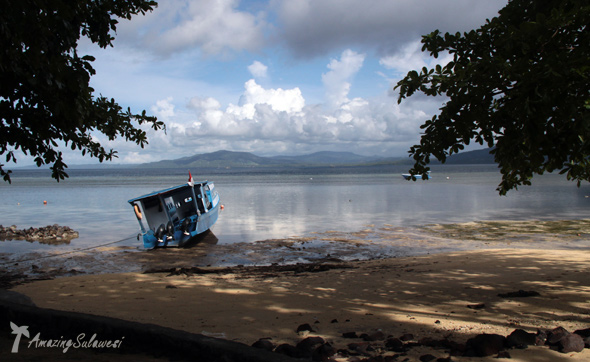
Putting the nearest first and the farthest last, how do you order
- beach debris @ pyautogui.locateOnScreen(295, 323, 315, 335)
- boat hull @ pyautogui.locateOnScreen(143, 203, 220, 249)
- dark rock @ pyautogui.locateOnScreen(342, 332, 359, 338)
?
dark rock @ pyautogui.locateOnScreen(342, 332, 359, 338) → beach debris @ pyautogui.locateOnScreen(295, 323, 315, 335) → boat hull @ pyautogui.locateOnScreen(143, 203, 220, 249)

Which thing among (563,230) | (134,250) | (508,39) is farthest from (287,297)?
(563,230)

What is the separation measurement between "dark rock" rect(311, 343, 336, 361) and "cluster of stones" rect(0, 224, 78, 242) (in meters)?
19.9

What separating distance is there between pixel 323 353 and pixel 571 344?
105 inches

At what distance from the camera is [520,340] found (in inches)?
198

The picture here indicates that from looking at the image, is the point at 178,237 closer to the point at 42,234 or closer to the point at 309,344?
the point at 42,234

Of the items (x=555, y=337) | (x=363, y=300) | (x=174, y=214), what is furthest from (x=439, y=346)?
(x=174, y=214)

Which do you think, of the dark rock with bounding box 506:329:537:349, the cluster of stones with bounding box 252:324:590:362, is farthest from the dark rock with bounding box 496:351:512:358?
the dark rock with bounding box 506:329:537:349

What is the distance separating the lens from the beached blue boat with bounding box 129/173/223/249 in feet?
63.2


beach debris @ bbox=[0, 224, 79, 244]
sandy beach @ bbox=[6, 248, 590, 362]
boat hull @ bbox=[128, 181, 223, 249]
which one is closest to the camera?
sandy beach @ bbox=[6, 248, 590, 362]

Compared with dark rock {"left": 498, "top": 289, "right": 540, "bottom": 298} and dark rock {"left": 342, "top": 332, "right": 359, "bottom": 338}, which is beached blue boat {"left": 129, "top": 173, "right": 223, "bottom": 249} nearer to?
dark rock {"left": 498, "top": 289, "right": 540, "bottom": 298}

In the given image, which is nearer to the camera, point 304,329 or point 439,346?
point 439,346

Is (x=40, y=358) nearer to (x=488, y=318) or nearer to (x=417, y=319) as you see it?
(x=417, y=319)

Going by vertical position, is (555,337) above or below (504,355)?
above

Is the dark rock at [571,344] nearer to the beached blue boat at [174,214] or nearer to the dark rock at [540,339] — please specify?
the dark rock at [540,339]
